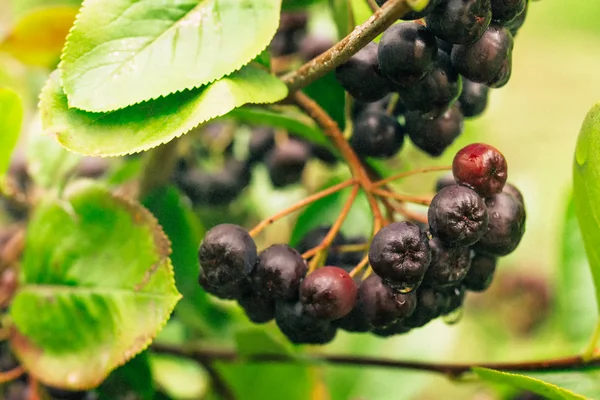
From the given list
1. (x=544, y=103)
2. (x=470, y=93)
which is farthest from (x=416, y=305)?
(x=544, y=103)

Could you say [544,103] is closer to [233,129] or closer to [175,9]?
[233,129]

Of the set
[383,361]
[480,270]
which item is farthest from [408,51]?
[383,361]

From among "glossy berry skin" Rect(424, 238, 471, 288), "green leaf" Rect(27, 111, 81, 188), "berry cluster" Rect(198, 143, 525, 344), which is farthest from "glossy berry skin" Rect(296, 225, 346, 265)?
"green leaf" Rect(27, 111, 81, 188)

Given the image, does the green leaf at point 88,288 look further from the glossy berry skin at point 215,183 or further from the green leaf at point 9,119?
the glossy berry skin at point 215,183

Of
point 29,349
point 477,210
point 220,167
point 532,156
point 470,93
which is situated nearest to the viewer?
point 477,210

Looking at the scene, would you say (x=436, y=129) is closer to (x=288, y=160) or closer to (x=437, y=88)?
(x=437, y=88)
